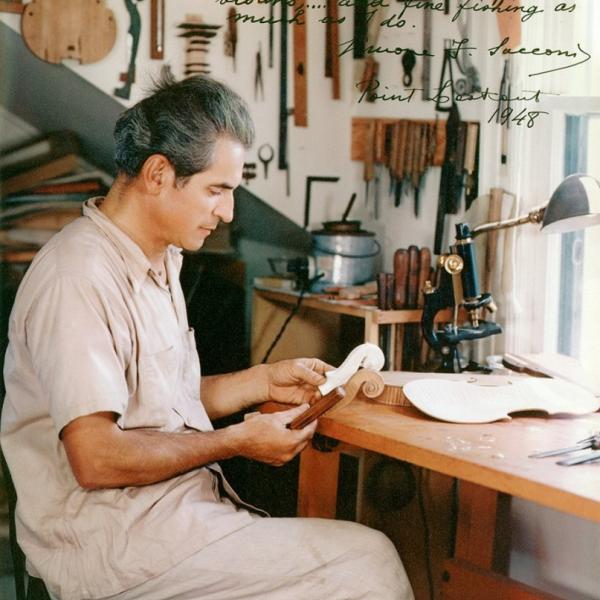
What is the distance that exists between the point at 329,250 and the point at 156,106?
1.54 meters

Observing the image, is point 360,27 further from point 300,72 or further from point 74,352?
point 74,352

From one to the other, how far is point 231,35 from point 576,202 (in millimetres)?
1944

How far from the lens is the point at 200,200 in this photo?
1.95 metres

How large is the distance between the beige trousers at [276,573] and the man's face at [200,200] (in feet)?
2.20

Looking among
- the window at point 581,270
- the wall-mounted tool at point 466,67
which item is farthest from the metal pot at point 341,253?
the window at point 581,270

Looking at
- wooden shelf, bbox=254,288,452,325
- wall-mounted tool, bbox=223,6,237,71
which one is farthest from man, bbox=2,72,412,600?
wall-mounted tool, bbox=223,6,237,71

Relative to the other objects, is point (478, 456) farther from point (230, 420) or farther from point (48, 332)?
point (230, 420)

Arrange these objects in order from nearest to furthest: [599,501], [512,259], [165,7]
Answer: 1. [599,501]
2. [512,259]
3. [165,7]

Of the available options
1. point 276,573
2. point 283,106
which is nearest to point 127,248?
point 276,573

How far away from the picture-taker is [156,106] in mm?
1939

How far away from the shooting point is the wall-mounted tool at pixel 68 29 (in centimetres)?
326

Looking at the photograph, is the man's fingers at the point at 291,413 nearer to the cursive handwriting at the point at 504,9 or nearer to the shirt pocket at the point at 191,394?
the shirt pocket at the point at 191,394

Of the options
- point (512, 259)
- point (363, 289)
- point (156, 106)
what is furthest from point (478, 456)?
point (363, 289)

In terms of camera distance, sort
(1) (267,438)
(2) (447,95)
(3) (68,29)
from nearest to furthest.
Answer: (1) (267,438) < (2) (447,95) < (3) (68,29)
